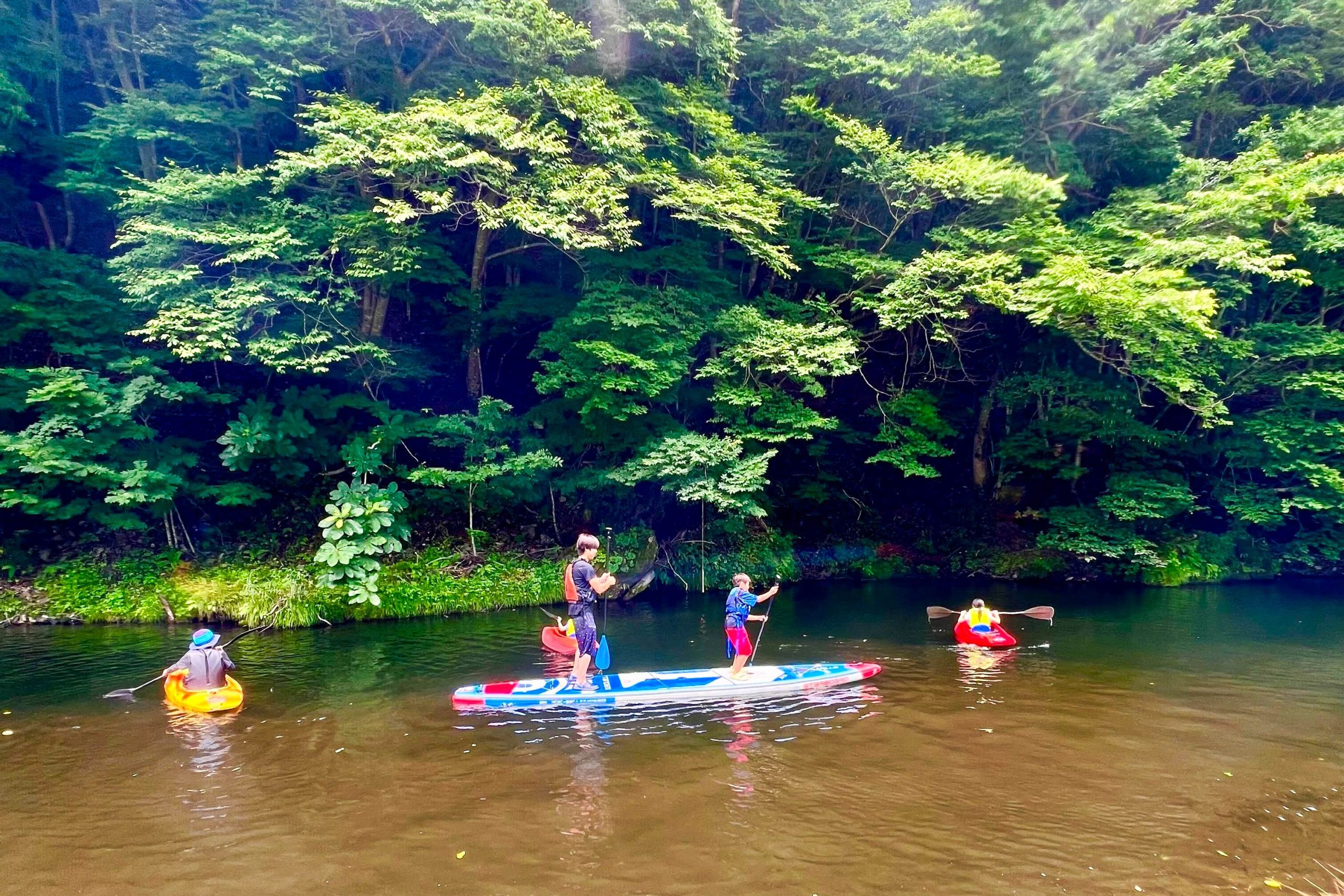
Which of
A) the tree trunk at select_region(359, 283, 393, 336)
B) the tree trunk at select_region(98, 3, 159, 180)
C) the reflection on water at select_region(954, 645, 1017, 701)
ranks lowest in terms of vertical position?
the reflection on water at select_region(954, 645, 1017, 701)

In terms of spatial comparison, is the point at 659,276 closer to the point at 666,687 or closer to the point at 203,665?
the point at 666,687

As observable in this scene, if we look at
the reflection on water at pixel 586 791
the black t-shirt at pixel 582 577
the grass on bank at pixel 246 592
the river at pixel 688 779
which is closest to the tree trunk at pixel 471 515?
the grass on bank at pixel 246 592

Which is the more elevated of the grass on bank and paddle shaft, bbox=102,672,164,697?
the grass on bank

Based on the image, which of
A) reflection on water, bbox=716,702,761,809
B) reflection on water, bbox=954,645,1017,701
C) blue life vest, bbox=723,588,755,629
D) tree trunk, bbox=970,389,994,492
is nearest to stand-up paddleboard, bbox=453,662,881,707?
reflection on water, bbox=716,702,761,809

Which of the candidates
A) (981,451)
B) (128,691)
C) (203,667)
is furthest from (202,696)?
(981,451)

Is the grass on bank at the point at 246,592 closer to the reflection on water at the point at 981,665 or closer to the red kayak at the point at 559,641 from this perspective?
the red kayak at the point at 559,641

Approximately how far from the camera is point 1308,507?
1438cm

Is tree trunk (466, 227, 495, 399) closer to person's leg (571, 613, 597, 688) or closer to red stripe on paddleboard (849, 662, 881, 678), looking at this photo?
person's leg (571, 613, 597, 688)

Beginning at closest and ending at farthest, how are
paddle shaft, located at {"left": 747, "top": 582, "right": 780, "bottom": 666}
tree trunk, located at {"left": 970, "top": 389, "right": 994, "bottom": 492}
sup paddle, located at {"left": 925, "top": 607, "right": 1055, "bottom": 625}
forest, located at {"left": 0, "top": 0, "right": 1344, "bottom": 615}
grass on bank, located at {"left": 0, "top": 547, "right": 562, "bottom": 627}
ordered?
paddle shaft, located at {"left": 747, "top": 582, "right": 780, "bottom": 666} < sup paddle, located at {"left": 925, "top": 607, "right": 1055, "bottom": 625} < grass on bank, located at {"left": 0, "top": 547, "right": 562, "bottom": 627} < forest, located at {"left": 0, "top": 0, "right": 1344, "bottom": 615} < tree trunk, located at {"left": 970, "top": 389, "right": 994, "bottom": 492}

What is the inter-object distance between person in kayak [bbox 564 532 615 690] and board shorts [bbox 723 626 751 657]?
1505 mm

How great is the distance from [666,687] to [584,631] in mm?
1089

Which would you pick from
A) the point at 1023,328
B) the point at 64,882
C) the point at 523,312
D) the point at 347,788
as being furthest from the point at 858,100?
the point at 64,882

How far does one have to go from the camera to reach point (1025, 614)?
11742 millimetres

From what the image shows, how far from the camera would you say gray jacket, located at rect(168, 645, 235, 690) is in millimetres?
7719
